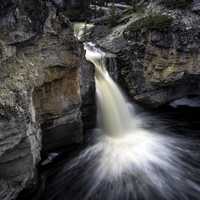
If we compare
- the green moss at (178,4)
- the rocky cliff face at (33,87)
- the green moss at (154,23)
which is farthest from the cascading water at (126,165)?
the green moss at (178,4)

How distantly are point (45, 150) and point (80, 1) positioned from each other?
16.7 m

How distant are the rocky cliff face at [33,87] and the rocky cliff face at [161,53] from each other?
502 cm

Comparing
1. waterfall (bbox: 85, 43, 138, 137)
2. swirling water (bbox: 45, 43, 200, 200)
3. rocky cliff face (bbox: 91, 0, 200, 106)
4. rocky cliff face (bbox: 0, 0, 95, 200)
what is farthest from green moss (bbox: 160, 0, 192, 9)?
rocky cliff face (bbox: 0, 0, 95, 200)

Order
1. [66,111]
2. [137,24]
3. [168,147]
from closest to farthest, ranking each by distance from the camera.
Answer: [66,111] → [168,147] → [137,24]

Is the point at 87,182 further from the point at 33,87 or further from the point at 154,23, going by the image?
the point at 154,23

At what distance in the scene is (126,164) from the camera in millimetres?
9695

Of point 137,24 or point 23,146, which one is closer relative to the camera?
point 23,146

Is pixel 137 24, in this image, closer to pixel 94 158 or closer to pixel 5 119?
pixel 94 158

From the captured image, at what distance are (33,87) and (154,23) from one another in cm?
808

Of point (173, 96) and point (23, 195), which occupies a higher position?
point (173, 96)

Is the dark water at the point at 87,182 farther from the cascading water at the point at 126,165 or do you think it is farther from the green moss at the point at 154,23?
the green moss at the point at 154,23

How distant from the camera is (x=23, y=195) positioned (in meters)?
7.88

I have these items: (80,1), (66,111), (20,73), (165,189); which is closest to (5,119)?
(20,73)

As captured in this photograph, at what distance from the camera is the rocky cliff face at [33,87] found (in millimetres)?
7035
